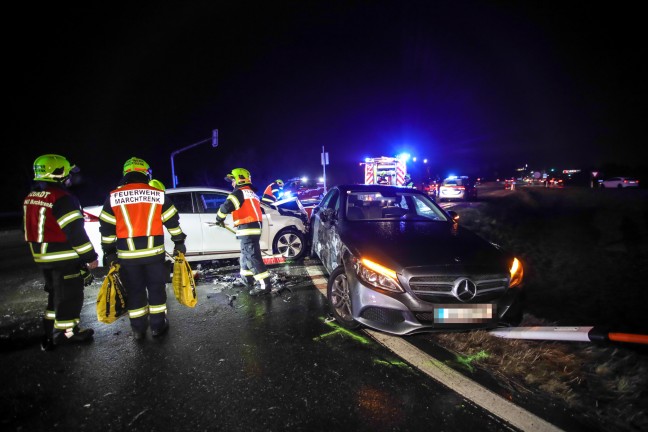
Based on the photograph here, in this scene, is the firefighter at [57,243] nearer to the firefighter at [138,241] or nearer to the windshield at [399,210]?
the firefighter at [138,241]

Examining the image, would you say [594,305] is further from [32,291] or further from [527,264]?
[32,291]

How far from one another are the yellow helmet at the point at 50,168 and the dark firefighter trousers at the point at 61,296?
868 mm

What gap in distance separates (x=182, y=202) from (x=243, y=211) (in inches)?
73.5

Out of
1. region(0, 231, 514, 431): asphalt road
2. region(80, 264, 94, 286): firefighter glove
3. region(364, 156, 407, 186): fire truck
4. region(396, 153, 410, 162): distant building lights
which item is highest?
region(396, 153, 410, 162): distant building lights

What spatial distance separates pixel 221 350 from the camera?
3344mm

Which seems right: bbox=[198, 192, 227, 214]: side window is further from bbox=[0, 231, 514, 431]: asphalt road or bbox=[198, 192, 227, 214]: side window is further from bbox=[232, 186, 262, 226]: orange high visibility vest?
bbox=[0, 231, 514, 431]: asphalt road

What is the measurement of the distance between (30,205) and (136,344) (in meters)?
1.70

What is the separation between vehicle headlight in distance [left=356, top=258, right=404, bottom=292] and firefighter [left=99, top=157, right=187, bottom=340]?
2102 millimetres

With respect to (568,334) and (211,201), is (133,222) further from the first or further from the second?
(568,334)

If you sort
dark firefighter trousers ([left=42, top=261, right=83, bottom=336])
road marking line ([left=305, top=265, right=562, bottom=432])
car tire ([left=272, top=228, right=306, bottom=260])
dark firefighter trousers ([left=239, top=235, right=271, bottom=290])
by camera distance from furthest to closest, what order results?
car tire ([left=272, top=228, right=306, bottom=260])
dark firefighter trousers ([left=239, top=235, right=271, bottom=290])
dark firefighter trousers ([left=42, top=261, right=83, bottom=336])
road marking line ([left=305, top=265, right=562, bottom=432])

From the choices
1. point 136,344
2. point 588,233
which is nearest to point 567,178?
point 588,233

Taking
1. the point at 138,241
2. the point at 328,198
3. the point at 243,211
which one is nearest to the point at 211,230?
the point at 243,211

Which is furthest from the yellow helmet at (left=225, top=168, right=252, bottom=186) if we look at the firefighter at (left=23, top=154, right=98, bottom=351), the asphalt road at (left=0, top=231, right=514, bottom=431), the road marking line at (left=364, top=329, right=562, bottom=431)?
the road marking line at (left=364, top=329, right=562, bottom=431)

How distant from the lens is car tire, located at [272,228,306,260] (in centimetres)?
691
